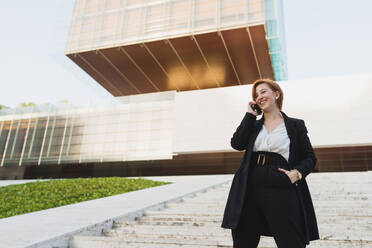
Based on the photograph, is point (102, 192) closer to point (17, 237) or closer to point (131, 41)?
point (17, 237)

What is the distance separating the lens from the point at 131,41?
944 inches

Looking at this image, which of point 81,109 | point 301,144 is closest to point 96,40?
point 81,109

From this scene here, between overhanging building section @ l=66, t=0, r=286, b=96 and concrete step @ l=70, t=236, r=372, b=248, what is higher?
overhanging building section @ l=66, t=0, r=286, b=96

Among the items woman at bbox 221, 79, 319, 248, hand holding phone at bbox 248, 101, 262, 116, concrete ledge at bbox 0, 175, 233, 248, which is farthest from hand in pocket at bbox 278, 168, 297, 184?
concrete ledge at bbox 0, 175, 233, 248

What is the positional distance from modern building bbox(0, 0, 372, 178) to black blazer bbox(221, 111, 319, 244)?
20011mm

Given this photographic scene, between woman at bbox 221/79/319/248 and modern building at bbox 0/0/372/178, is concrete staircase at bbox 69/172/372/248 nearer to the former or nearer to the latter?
woman at bbox 221/79/319/248

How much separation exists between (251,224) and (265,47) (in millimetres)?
22255

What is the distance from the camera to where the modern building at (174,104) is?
68.9 feet

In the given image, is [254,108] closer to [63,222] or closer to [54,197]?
[63,222]

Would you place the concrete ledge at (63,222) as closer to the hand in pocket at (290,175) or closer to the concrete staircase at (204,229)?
the concrete staircase at (204,229)

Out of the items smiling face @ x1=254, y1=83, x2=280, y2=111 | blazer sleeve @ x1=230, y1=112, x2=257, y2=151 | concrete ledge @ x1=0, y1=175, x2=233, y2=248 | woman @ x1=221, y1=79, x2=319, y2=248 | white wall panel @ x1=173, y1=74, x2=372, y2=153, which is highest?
white wall panel @ x1=173, y1=74, x2=372, y2=153

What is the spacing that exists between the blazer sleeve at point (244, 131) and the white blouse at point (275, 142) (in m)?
0.09

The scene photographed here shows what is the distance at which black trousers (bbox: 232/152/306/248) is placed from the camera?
6.22ft

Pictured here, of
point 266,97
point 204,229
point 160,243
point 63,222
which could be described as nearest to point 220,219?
point 204,229
